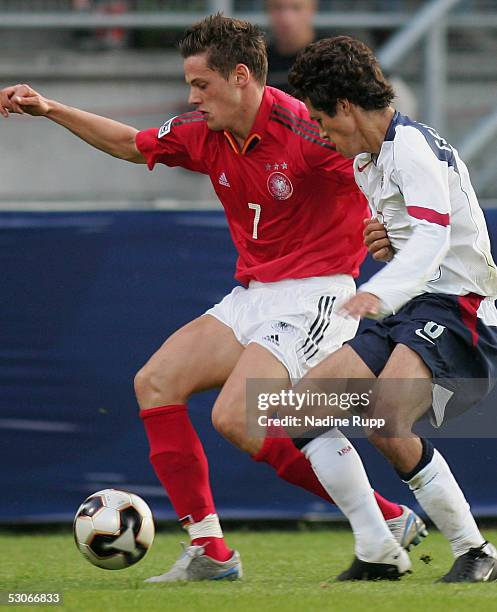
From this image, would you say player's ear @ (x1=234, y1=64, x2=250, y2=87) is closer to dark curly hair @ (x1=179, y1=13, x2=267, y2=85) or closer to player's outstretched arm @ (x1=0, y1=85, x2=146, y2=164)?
dark curly hair @ (x1=179, y1=13, x2=267, y2=85)

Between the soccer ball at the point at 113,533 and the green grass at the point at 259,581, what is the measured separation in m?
0.10

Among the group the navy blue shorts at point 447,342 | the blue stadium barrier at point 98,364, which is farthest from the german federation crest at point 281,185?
the blue stadium barrier at point 98,364

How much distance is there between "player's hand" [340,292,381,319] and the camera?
3670mm

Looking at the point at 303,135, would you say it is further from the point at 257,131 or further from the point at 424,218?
the point at 424,218

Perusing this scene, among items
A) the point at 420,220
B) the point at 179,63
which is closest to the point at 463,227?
the point at 420,220

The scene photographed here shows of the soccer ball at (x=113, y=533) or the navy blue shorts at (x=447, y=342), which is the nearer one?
the navy blue shorts at (x=447, y=342)

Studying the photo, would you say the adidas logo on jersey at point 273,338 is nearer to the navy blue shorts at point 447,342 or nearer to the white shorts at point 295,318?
the white shorts at point 295,318

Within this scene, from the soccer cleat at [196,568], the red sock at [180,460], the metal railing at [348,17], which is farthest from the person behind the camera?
the metal railing at [348,17]

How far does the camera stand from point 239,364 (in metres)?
4.50

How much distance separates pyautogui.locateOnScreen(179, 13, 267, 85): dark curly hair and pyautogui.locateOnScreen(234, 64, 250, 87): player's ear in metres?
0.02

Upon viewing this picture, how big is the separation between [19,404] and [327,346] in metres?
2.21

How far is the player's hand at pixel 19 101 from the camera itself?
4828 millimetres

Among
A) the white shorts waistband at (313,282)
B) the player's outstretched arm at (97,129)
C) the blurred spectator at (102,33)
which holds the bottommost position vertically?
the white shorts waistband at (313,282)

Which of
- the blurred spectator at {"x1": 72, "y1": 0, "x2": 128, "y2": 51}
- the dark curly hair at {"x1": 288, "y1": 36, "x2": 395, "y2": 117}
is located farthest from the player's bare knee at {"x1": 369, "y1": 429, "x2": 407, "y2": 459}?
the blurred spectator at {"x1": 72, "y1": 0, "x2": 128, "y2": 51}
